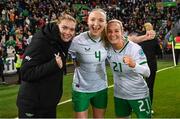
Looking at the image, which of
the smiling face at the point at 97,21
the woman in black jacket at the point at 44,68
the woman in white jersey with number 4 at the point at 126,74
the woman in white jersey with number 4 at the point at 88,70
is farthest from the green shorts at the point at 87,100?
the woman in black jacket at the point at 44,68

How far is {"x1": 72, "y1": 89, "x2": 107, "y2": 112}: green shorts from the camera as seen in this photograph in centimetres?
572

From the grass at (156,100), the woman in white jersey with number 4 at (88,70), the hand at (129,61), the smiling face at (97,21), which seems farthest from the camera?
the grass at (156,100)

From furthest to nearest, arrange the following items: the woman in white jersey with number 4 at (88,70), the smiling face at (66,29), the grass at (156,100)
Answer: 1. the grass at (156,100)
2. the woman in white jersey with number 4 at (88,70)
3. the smiling face at (66,29)

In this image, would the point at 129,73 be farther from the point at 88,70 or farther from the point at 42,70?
the point at 42,70

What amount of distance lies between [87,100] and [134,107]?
65 centimetres

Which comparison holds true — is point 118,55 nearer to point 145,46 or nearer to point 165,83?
point 145,46

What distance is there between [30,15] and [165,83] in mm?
14720

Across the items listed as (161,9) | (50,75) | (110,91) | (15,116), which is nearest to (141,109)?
(50,75)

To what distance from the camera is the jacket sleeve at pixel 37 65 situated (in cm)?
452

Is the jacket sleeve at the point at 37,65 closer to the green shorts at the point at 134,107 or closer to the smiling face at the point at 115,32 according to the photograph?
the smiling face at the point at 115,32

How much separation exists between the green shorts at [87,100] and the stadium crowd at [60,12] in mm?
5512

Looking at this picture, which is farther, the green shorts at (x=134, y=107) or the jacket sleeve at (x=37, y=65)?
the green shorts at (x=134, y=107)

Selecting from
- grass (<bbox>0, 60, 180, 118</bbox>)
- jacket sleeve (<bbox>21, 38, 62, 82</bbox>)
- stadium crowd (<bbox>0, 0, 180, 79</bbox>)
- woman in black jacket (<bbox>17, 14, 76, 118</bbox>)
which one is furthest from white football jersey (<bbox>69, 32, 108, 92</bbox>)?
stadium crowd (<bbox>0, 0, 180, 79</bbox>)

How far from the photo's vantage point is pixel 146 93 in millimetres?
5645
